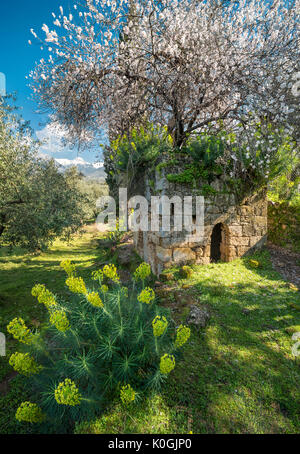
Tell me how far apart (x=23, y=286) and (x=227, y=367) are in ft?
26.6

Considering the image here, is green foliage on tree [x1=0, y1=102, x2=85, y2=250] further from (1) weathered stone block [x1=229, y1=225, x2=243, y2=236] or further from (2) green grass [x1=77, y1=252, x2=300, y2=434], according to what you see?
(1) weathered stone block [x1=229, y1=225, x2=243, y2=236]

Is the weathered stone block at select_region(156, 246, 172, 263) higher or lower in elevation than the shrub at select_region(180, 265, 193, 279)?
higher

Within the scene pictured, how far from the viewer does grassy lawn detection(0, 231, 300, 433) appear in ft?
8.10

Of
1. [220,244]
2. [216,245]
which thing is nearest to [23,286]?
[216,245]

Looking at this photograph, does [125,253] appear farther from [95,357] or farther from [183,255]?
[95,357]

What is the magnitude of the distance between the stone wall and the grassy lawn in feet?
1.82

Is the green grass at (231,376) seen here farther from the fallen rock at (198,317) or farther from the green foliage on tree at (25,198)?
the green foliage on tree at (25,198)

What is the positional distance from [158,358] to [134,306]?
→ 772mm

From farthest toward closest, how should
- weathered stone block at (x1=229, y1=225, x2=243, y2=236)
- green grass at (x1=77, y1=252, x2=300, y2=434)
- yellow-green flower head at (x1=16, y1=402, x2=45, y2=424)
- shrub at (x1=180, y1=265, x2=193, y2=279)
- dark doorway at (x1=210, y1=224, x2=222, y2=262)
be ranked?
dark doorway at (x1=210, y1=224, x2=222, y2=262) → weathered stone block at (x1=229, y1=225, x2=243, y2=236) → shrub at (x1=180, y1=265, x2=193, y2=279) → green grass at (x1=77, y1=252, x2=300, y2=434) → yellow-green flower head at (x1=16, y1=402, x2=45, y2=424)

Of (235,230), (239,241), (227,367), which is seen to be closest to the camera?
(227,367)

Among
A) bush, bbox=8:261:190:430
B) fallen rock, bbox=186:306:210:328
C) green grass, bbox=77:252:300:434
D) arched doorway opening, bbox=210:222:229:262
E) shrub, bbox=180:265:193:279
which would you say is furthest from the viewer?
arched doorway opening, bbox=210:222:229:262

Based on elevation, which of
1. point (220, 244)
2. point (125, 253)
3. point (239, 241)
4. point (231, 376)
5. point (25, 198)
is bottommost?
point (231, 376)

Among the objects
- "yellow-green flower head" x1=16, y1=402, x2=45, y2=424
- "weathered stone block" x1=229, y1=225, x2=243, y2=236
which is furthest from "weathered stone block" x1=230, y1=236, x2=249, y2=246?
"yellow-green flower head" x1=16, y1=402, x2=45, y2=424

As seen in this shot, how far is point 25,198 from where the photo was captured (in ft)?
20.4
